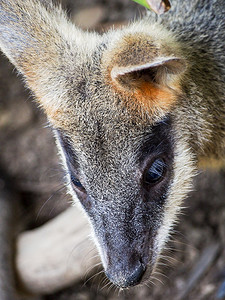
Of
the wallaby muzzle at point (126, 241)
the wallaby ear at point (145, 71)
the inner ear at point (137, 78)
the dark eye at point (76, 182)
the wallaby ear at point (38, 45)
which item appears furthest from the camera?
the dark eye at point (76, 182)

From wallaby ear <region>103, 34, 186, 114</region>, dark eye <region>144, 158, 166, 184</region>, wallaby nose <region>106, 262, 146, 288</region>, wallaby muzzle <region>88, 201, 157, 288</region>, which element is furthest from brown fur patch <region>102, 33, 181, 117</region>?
wallaby nose <region>106, 262, 146, 288</region>

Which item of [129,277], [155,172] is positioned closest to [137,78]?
[155,172]

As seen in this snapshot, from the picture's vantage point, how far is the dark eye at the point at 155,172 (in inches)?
128

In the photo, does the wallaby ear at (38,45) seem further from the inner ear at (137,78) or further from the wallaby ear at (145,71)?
the inner ear at (137,78)

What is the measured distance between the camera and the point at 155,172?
3273 millimetres

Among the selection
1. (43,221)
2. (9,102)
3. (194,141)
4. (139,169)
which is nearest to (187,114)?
(194,141)

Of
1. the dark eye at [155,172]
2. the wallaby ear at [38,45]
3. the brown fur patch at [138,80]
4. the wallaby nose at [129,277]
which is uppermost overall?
the brown fur patch at [138,80]

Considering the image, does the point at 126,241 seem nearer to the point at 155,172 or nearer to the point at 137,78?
the point at 155,172

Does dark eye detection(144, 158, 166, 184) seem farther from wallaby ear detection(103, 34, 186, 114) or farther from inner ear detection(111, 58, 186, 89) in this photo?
inner ear detection(111, 58, 186, 89)

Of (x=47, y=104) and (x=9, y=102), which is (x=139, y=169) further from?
(x=9, y=102)

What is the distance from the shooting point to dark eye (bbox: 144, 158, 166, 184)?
10.6ft

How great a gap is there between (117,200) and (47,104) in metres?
0.85

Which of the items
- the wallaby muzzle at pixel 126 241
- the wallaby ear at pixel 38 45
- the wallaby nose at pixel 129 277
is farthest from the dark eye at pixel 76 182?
the wallaby nose at pixel 129 277

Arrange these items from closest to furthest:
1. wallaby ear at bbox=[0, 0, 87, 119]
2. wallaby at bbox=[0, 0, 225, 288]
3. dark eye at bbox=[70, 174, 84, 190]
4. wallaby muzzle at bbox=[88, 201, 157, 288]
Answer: wallaby at bbox=[0, 0, 225, 288] < wallaby muzzle at bbox=[88, 201, 157, 288] < wallaby ear at bbox=[0, 0, 87, 119] < dark eye at bbox=[70, 174, 84, 190]
